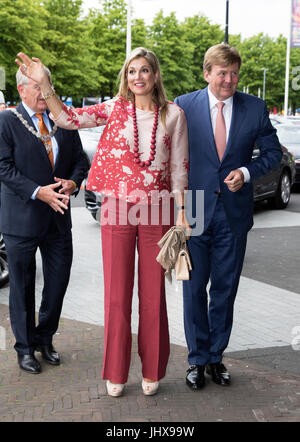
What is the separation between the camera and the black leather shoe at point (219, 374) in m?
4.09

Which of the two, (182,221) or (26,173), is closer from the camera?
(182,221)

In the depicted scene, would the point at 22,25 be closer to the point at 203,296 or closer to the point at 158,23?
the point at 158,23

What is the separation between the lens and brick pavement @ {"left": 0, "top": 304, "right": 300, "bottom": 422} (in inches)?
142

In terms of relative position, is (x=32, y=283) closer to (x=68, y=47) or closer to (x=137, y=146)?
(x=137, y=146)

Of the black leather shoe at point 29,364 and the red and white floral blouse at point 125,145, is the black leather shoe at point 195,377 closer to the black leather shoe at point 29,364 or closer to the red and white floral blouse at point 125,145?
the black leather shoe at point 29,364

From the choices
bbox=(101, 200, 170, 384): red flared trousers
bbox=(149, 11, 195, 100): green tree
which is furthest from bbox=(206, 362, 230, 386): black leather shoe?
bbox=(149, 11, 195, 100): green tree

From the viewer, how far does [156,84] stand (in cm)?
367

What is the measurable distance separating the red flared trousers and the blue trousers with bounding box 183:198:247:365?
0.76 feet

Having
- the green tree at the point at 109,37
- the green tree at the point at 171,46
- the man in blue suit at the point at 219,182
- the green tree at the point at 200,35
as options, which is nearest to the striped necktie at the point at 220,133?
the man in blue suit at the point at 219,182

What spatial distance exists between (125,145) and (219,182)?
2.23 feet

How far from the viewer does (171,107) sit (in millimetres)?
3703

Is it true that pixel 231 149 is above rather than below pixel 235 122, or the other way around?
below

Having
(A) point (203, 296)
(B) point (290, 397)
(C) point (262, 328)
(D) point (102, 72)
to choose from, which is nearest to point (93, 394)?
(A) point (203, 296)

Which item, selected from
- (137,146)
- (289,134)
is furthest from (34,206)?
(289,134)
